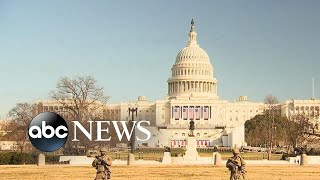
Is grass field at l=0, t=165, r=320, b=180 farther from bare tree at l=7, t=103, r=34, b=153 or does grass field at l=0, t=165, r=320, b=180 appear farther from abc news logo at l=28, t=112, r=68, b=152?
bare tree at l=7, t=103, r=34, b=153

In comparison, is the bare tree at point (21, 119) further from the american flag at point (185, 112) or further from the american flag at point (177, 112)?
the american flag at point (185, 112)

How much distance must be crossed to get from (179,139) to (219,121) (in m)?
25.7

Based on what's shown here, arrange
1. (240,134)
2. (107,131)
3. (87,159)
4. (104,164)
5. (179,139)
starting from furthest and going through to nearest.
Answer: (179,139) < (240,134) < (107,131) < (87,159) < (104,164)

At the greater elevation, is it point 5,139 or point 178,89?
point 178,89

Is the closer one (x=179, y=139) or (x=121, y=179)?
(x=121, y=179)

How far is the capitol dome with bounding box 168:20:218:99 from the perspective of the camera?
575 ft

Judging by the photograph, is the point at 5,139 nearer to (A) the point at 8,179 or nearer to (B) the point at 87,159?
(B) the point at 87,159

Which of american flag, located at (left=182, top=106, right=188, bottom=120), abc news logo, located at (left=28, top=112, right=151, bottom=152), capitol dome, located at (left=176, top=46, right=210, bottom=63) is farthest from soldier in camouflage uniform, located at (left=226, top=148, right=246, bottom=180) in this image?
capitol dome, located at (left=176, top=46, right=210, bottom=63)

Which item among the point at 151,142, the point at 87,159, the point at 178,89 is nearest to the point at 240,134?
the point at 151,142

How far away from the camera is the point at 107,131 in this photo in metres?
75.2

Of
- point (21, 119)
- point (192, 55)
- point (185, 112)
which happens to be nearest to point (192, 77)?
point (192, 55)

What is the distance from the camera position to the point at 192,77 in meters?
174

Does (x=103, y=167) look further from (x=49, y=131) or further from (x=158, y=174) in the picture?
(x=49, y=131)

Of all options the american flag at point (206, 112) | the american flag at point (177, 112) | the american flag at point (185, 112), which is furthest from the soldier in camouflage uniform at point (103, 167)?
the american flag at point (185, 112)
